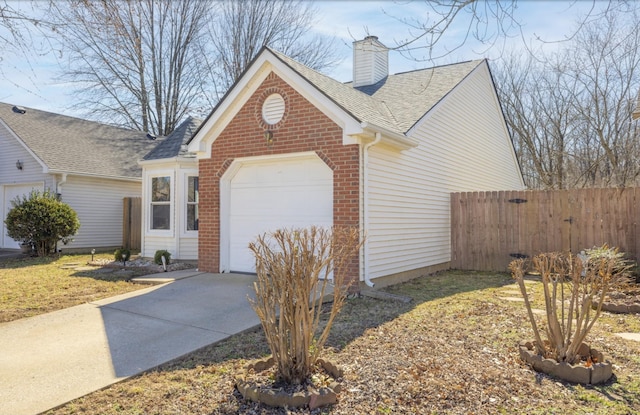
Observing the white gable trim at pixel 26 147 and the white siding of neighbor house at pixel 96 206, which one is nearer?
the white gable trim at pixel 26 147

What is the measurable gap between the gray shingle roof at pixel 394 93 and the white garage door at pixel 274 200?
133 centimetres

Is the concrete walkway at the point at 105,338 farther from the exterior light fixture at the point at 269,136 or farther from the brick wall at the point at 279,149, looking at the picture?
the exterior light fixture at the point at 269,136

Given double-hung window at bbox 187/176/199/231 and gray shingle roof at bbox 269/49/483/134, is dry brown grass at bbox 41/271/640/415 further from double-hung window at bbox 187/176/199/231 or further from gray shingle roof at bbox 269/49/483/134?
double-hung window at bbox 187/176/199/231

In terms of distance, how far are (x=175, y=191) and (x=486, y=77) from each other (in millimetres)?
10091

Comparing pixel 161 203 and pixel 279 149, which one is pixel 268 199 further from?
pixel 161 203

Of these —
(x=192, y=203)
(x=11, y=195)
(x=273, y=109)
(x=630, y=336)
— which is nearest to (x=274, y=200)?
(x=273, y=109)

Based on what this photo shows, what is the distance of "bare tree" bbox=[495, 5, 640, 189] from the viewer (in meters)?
16.4

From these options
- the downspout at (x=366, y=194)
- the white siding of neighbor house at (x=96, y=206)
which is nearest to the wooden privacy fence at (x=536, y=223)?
the downspout at (x=366, y=194)

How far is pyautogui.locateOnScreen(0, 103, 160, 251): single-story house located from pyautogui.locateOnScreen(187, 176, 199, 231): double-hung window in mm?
5738

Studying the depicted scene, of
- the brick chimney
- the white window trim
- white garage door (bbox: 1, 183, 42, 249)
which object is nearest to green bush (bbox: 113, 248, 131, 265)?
the white window trim

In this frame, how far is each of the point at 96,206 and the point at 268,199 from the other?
10.1m

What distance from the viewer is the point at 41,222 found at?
12.9 meters

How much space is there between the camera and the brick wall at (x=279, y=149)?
7555 mm

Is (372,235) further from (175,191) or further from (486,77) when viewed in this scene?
(486,77)
